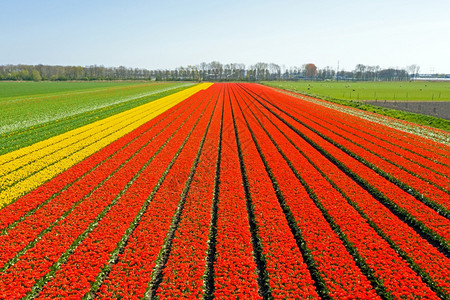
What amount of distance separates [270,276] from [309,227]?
10.6ft

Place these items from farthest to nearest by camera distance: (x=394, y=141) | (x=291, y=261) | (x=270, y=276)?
(x=394, y=141) < (x=291, y=261) < (x=270, y=276)

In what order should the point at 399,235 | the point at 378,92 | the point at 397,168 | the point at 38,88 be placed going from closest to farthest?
the point at 399,235 < the point at 397,168 < the point at 378,92 < the point at 38,88

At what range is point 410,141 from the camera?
23797 millimetres

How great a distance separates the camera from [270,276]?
26.6ft

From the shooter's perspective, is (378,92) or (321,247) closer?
(321,247)

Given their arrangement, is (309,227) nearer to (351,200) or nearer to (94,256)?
(351,200)

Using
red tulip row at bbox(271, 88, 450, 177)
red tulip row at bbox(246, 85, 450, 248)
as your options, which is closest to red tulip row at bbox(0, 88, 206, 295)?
red tulip row at bbox(246, 85, 450, 248)

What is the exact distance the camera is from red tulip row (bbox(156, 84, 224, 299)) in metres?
7.78

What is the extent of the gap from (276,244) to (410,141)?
2002 centimetres

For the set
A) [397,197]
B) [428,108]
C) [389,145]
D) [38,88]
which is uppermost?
[38,88]

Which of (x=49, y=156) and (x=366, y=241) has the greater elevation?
(x=49, y=156)

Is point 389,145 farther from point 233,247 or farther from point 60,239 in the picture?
point 60,239

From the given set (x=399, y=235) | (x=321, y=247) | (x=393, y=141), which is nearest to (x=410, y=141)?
(x=393, y=141)

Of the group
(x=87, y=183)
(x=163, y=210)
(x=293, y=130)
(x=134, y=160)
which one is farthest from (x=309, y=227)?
(x=293, y=130)
